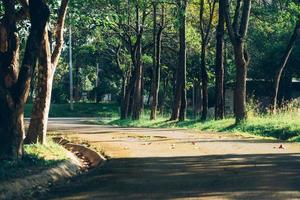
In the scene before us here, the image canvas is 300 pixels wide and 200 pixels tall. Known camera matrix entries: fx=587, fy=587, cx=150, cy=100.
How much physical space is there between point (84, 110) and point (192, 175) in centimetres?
6479

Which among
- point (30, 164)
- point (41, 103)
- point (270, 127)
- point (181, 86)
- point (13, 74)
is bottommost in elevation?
point (30, 164)

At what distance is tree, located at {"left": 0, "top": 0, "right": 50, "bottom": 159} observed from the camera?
11.6 meters

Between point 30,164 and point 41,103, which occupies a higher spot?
point 41,103

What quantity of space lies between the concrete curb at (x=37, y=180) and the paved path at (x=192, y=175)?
372 millimetres

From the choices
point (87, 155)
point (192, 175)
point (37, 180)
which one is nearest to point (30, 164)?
point (37, 180)

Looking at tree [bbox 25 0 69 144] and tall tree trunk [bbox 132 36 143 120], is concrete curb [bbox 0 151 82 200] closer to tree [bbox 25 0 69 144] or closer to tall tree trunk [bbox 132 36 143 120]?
tree [bbox 25 0 69 144]

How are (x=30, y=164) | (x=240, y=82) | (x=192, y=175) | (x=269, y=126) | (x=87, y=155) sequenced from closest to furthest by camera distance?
(x=192, y=175) → (x=30, y=164) → (x=87, y=155) → (x=269, y=126) → (x=240, y=82)

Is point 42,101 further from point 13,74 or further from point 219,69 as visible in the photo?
point 219,69

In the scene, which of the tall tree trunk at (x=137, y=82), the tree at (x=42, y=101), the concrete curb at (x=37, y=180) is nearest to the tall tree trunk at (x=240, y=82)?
the tree at (x=42, y=101)

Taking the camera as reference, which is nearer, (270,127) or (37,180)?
(37,180)

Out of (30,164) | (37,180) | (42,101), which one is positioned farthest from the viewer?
(42,101)

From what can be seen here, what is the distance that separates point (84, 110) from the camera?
75.2 metres

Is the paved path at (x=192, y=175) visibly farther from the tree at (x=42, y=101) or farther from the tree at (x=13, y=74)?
the tree at (x=42, y=101)

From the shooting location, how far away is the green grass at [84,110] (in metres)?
72.4
